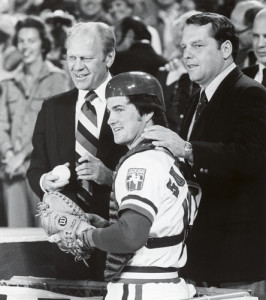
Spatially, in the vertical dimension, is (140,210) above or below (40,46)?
below

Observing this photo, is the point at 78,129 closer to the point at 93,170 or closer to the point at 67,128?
the point at 67,128

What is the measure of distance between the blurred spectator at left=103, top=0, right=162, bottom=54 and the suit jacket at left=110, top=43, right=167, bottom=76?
0.15 meters

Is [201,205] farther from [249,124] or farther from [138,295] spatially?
[138,295]

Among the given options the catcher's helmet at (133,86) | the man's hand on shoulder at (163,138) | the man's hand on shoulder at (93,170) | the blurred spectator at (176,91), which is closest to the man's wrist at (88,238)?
the man's hand on shoulder at (163,138)

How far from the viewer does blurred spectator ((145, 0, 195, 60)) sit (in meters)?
3.90

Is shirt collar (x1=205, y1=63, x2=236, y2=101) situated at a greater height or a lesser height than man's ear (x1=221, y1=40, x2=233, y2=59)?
lesser

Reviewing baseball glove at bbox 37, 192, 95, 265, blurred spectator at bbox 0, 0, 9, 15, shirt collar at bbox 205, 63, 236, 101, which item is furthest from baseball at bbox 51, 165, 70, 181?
blurred spectator at bbox 0, 0, 9, 15

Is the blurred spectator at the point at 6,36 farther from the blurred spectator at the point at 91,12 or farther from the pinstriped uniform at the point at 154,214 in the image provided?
the pinstriped uniform at the point at 154,214

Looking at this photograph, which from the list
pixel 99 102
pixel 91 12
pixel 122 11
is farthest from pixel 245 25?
pixel 99 102

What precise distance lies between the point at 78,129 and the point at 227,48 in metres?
0.70

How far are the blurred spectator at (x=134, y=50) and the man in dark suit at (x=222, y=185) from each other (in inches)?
37.2

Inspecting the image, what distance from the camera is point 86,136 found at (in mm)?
2777

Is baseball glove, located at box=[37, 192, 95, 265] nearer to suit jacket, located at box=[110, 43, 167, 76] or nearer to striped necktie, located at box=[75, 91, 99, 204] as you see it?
striped necktie, located at box=[75, 91, 99, 204]

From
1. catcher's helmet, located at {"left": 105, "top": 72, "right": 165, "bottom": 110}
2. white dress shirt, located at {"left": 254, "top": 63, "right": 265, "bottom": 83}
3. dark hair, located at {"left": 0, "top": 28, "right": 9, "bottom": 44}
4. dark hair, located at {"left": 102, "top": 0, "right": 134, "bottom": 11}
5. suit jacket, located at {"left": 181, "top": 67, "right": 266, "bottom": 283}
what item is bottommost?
suit jacket, located at {"left": 181, "top": 67, "right": 266, "bottom": 283}
